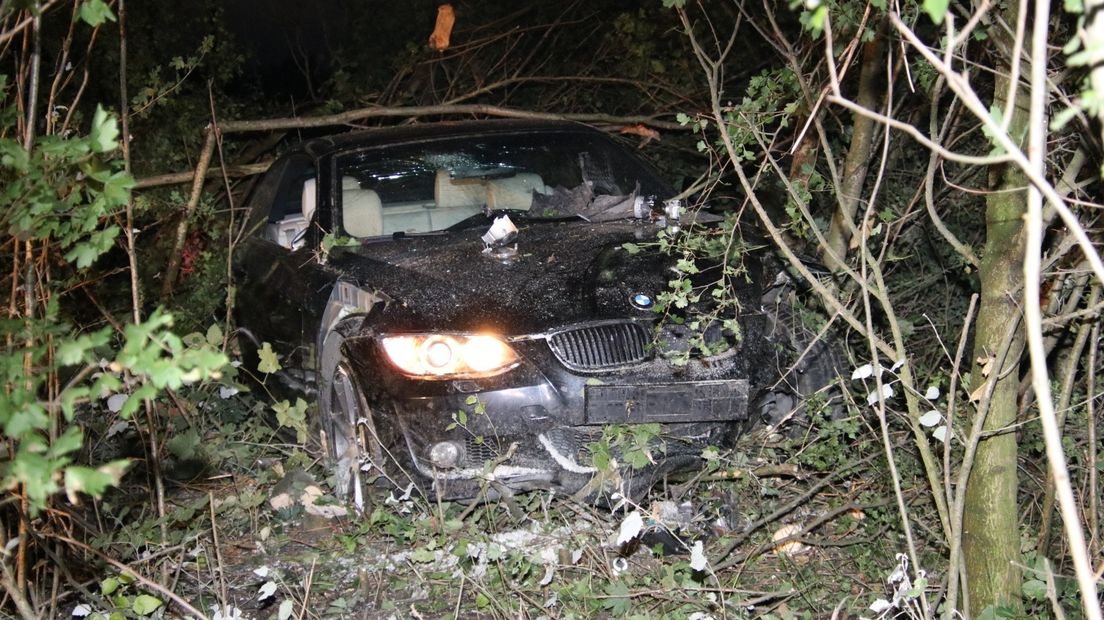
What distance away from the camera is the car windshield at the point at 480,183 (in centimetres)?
524

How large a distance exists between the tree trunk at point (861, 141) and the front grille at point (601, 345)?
1442mm

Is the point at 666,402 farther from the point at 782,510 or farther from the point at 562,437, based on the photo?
the point at 782,510

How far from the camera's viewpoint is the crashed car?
3.92 meters

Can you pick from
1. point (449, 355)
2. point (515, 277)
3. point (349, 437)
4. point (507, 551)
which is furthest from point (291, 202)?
point (507, 551)

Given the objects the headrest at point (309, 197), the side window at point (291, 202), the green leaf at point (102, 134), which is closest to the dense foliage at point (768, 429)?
the green leaf at point (102, 134)

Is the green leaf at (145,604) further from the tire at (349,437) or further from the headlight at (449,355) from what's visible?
the headlight at (449,355)

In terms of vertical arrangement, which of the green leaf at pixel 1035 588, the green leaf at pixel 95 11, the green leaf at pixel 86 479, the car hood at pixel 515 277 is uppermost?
the green leaf at pixel 95 11

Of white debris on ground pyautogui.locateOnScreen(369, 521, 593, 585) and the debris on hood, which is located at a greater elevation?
the debris on hood

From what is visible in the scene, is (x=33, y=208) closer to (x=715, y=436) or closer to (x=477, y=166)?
(x=715, y=436)

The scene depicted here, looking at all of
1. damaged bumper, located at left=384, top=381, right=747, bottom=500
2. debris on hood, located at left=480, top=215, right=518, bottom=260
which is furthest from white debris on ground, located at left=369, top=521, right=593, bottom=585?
debris on hood, located at left=480, top=215, right=518, bottom=260

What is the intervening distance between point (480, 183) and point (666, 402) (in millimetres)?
1905

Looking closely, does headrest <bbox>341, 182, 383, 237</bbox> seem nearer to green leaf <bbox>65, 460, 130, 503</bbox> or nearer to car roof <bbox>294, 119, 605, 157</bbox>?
car roof <bbox>294, 119, 605, 157</bbox>

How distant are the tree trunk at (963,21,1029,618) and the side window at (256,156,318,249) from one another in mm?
3496

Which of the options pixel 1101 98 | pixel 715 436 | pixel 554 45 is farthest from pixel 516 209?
pixel 554 45
